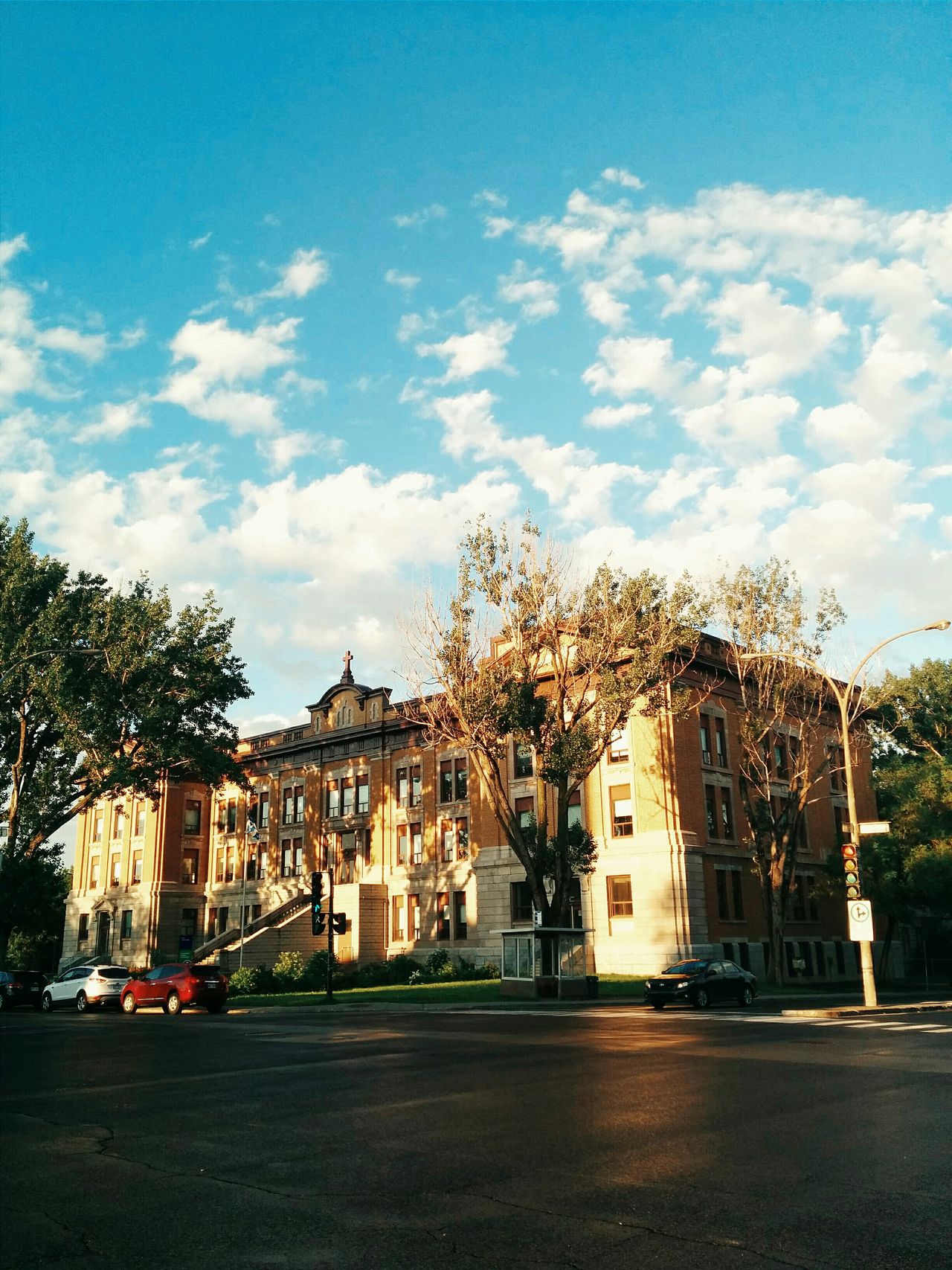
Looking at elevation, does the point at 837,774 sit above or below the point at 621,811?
above

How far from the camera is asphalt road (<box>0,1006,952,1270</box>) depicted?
5.78 metres

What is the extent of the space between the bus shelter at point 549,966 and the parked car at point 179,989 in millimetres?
9944

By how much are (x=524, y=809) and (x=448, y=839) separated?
6114mm

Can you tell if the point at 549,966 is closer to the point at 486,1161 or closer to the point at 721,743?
the point at 721,743

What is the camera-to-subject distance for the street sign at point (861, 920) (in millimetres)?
27031

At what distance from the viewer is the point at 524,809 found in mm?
52375

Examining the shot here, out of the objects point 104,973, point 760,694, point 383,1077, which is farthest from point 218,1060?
point 760,694

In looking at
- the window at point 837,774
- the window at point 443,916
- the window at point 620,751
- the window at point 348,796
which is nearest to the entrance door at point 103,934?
the window at point 348,796

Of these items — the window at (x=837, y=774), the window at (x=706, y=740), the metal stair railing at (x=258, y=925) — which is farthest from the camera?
the metal stair railing at (x=258, y=925)

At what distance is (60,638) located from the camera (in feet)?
151

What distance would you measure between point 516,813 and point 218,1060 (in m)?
36.8

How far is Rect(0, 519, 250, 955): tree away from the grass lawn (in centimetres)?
1105

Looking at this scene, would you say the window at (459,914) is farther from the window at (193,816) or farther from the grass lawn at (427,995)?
the window at (193,816)

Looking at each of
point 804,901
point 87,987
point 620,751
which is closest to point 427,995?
point 87,987
